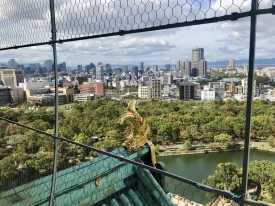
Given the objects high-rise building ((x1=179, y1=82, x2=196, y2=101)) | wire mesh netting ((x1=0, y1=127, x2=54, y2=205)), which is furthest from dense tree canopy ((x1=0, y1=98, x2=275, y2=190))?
high-rise building ((x1=179, y1=82, x2=196, y2=101))

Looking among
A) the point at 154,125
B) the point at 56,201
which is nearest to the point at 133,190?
the point at 56,201

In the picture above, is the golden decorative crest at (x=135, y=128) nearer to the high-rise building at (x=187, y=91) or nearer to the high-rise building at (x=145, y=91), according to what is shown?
the high-rise building at (x=145, y=91)

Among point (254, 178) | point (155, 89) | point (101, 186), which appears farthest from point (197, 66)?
point (101, 186)

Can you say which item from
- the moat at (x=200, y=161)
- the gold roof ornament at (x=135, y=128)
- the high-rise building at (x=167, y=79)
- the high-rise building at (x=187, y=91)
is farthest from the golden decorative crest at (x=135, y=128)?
the high-rise building at (x=167, y=79)

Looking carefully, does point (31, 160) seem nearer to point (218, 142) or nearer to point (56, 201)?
point (56, 201)

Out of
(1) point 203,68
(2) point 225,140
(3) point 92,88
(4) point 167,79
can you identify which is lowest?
(2) point 225,140

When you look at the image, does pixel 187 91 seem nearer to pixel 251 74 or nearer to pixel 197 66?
pixel 197 66
